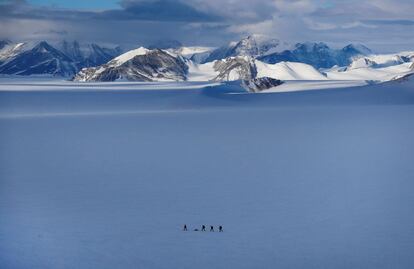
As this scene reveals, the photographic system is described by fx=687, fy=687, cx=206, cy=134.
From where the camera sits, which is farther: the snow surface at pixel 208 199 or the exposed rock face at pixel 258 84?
the exposed rock face at pixel 258 84

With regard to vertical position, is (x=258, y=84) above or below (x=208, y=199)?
below

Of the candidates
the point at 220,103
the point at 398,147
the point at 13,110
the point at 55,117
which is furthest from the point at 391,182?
the point at 220,103

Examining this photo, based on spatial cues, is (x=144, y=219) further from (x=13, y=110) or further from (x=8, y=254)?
(x=13, y=110)

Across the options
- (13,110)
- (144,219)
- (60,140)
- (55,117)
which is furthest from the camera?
(13,110)

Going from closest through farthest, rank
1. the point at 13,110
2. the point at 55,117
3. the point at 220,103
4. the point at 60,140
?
the point at 60,140 < the point at 55,117 < the point at 13,110 < the point at 220,103

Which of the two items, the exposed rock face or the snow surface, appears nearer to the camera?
the snow surface

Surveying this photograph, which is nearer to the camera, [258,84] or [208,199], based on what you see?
[208,199]

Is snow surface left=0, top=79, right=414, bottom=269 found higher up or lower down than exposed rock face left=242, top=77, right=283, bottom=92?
higher up

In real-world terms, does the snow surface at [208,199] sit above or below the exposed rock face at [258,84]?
above
